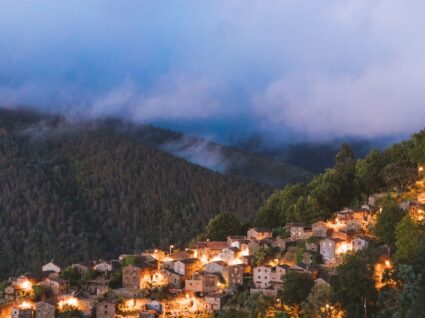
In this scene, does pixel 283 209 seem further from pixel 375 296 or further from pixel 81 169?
pixel 81 169

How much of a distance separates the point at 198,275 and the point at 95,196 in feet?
279

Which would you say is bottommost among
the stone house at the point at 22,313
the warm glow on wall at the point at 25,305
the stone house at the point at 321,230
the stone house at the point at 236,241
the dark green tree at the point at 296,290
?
the stone house at the point at 22,313

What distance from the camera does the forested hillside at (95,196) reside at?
363 feet

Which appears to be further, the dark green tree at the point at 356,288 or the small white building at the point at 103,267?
the small white building at the point at 103,267

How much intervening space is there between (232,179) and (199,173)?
8.39 meters

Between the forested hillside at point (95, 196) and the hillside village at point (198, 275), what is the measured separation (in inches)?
1836

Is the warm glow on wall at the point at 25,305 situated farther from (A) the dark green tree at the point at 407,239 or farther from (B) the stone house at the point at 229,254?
(A) the dark green tree at the point at 407,239

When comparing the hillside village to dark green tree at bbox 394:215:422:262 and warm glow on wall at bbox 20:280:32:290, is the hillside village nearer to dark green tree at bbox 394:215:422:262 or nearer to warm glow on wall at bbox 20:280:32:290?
warm glow on wall at bbox 20:280:32:290

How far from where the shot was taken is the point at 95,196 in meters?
133

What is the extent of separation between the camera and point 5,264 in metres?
102

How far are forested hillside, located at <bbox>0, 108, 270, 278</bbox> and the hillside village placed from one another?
153 feet

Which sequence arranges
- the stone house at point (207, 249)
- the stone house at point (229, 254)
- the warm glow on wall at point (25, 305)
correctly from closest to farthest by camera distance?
the warm glow on wall at point (25, 305) → the stone house at point (229, 254) → the stone house at point (207, 249)

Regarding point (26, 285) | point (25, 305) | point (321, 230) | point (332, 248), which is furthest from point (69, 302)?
point (321, 230)

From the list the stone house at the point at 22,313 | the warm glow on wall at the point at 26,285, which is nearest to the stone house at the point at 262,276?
the stone house at the point at 22,313
